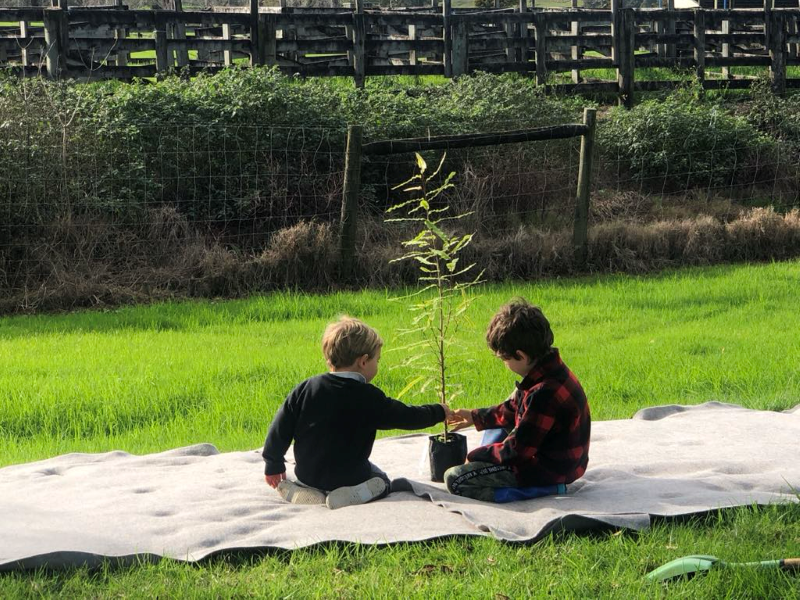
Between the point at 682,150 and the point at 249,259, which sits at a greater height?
the point at 682,150

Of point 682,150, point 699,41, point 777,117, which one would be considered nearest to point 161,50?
point 682,150

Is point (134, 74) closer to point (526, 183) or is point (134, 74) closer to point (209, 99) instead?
point (209, 99)

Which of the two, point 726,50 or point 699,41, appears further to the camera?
point 726,50

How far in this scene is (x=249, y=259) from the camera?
12508 millimetres

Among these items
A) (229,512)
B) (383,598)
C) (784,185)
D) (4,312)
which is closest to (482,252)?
(4,312)

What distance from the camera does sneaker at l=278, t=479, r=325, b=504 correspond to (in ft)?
17.9

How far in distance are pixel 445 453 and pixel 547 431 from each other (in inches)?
27.4

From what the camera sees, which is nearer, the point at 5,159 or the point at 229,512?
the point at 229,512

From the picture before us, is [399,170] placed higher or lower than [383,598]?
higher

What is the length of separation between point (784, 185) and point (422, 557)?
1353 centimetres

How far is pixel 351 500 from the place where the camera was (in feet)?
17.6

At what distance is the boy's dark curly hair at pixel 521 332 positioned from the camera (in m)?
5.29

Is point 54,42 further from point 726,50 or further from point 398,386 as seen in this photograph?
point 726,50

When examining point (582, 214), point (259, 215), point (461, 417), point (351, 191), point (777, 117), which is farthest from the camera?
point (777, 117)
